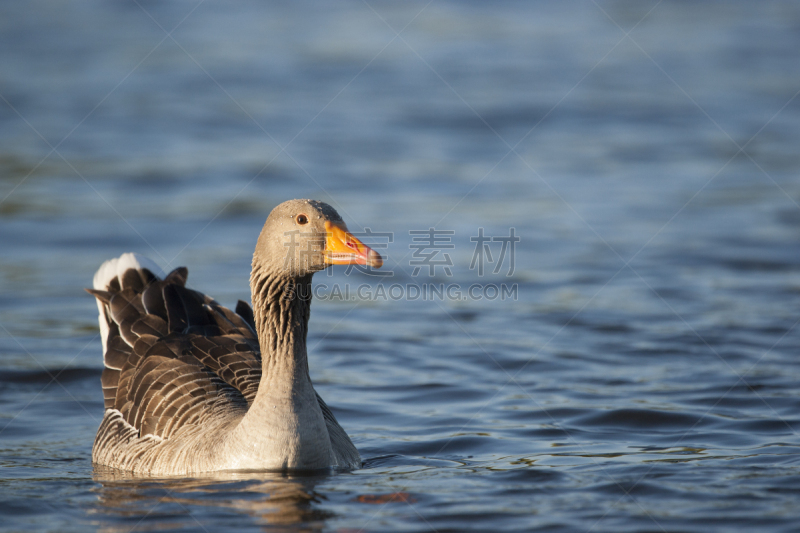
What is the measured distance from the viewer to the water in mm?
7770

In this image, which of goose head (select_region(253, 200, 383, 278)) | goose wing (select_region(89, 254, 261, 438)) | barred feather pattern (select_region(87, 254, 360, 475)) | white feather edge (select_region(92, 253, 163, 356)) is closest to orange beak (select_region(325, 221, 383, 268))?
goose head (select_region(253, 200, 383, 278))

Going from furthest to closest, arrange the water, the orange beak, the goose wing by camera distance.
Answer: the goose wing < the water < the orange beak

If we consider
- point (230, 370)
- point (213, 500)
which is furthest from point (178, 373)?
point (213, 500)

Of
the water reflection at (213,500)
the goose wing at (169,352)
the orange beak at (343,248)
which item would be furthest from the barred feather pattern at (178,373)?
the orange beak at (343,248)

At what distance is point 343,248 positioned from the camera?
7.31 meters

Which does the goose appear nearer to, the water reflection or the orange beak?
the orange beak

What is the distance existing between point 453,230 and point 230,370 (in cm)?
869

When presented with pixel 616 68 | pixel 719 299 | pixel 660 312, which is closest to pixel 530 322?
pixel 660 312

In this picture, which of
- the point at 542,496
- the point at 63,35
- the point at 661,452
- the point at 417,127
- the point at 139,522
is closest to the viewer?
the point at 139,522

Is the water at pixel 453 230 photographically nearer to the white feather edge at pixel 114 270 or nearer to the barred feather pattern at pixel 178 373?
the barred feather pattern at pixel 178 373

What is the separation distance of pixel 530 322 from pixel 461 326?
1.05 meters

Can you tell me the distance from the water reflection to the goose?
15 centimetres

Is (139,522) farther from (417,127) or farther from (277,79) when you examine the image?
(277,79)

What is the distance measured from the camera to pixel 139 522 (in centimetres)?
701
